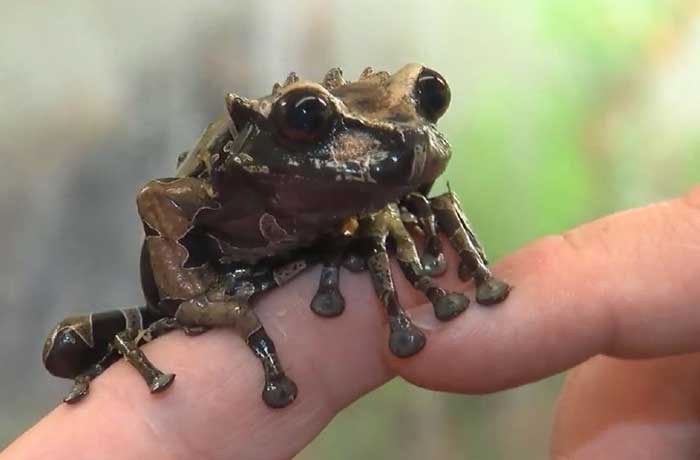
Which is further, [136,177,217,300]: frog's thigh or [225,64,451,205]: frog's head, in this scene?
[136,177,217,300]: frog's thigh

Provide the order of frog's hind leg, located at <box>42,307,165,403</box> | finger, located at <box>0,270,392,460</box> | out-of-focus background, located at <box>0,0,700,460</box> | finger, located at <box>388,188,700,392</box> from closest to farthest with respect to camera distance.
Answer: finger, located at <box>388,188,700,392</box>, finger, located at <box>0,270,392,460</box>, frog's hind leg, located at <box>42,307,165,403</box>, out-of-focus background, located at <box>0,0,700,460</box>

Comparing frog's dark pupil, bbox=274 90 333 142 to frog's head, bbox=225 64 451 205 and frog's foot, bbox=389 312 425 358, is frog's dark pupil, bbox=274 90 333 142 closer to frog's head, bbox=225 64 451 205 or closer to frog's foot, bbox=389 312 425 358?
frog's head, bbox=225 64 451 205

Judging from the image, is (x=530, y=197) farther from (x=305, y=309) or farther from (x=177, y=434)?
(x=177, y=434)

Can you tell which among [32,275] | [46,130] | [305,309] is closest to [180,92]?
[46,130]

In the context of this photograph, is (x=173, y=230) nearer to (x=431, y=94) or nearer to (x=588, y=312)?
(x=431, y=94)

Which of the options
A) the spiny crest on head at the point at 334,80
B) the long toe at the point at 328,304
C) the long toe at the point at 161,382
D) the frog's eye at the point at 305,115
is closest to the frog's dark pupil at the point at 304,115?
the frog's eye at the point at 305,115

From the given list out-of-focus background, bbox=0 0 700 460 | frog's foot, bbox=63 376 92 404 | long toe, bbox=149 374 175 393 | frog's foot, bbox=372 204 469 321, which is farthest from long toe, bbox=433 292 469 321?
out-of-focus background, bbox=0 0 700 460

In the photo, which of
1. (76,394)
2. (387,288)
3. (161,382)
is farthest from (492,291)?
(76,394)
